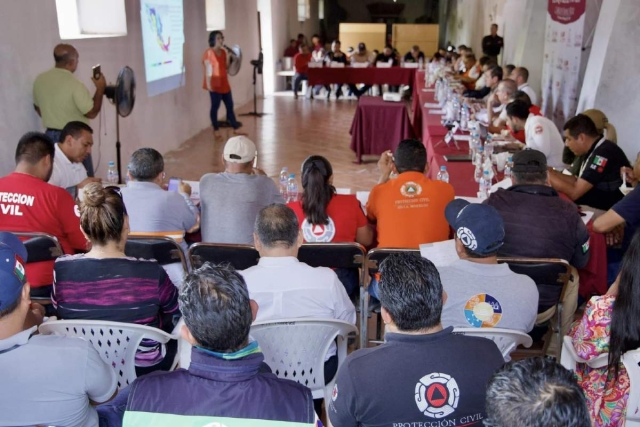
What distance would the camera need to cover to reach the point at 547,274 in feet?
8.05

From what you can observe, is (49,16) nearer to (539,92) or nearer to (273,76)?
(539,92)

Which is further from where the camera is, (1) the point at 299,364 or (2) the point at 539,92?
(2) the point at 539,92

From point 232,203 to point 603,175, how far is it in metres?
2.32

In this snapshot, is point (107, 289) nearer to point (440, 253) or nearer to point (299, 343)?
point (299, 343)

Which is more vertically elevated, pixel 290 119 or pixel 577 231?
pixel 577 231

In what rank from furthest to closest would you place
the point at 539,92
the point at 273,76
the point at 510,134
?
the point at 273,76, the point at 539,92, the point at 510,134

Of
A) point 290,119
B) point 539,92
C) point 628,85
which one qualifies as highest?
point 628,85

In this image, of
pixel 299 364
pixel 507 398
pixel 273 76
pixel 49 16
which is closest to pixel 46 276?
pixel 299 364

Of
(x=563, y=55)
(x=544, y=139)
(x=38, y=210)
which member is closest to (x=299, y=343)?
(x=38, y=210)

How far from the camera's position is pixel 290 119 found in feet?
35.4

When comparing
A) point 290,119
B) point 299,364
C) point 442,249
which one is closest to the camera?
point 299,364

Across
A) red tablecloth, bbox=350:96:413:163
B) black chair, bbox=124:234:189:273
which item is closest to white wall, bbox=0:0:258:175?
black chair, bbox=124:234:189:273

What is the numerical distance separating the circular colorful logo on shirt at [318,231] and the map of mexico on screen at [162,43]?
5.23 meters

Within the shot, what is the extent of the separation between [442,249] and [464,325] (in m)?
0.46
